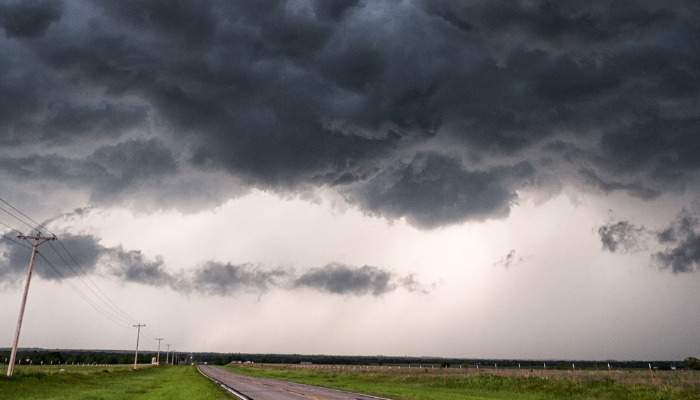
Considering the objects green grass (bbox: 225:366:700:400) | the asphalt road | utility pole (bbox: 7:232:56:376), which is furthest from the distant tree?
utility pole (bbox: 7:232:56:376)

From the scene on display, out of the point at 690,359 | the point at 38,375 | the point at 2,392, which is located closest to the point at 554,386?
the point at 2,392

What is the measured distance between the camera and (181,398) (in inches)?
1180

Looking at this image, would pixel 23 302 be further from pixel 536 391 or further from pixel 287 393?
pixel 536 391

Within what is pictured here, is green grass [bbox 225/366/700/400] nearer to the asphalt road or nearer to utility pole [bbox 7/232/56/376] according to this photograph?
the asphalt road

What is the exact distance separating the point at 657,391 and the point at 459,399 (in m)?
15.1

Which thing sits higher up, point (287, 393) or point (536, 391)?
point (287, 393)

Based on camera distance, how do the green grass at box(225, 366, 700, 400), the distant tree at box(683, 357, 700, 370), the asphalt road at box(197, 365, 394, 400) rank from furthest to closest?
1. the distant tree at box(683, 357, 700, 370)
2. the green grass at box(225, 366, 700, 400)
3. the asphalt road at box(197, 365, 394, 400)

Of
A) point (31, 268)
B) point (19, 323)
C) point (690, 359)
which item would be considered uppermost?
point (31, 268)

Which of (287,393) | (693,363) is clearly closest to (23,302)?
(287,393)

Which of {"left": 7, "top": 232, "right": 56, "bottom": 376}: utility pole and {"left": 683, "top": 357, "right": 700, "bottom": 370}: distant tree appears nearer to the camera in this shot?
{"left": 7, "top": 232, "right": 56, "bottom": 376}: utility pole

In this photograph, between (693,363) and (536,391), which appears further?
(693,363)

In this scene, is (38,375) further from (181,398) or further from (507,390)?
(507,390)

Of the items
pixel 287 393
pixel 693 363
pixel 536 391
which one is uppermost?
pixel 287 393

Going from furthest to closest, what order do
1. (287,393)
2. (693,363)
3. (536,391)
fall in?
(693,363), (536,391), (287,393)
